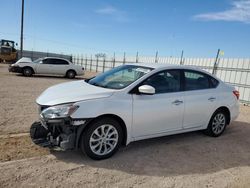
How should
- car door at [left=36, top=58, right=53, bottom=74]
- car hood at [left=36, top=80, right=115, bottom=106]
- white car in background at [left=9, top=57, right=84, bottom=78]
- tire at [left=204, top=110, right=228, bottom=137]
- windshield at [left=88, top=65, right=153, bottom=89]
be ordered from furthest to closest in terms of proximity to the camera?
car door at [left=36, top=58, right=53, bottom=74] < white car in background at [left=9, top=57, right=84, bottom=78] < tire at [left=204, top=110, right=228, bottom=137] < windshield at [left=88, top=65, right=153, bottom=89] < car hood at [left=36, top=80, right=115, bottom=106]

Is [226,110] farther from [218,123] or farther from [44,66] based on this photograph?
[44,66]

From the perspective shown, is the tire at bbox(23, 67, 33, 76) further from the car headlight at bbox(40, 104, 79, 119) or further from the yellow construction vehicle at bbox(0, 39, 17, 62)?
the yellow construction vehicle at bbox(0, 39, 17, 62)

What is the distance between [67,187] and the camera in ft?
10.3

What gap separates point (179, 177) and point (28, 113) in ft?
14.9

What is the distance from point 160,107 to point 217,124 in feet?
6.35

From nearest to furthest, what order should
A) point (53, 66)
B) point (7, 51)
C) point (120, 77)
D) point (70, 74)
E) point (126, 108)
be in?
point (126, 108)
point (120, 77)
point (53, 66)
point (70, 74)
point (7, 51)

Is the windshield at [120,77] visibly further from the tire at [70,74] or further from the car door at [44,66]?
the tire at [70,74]

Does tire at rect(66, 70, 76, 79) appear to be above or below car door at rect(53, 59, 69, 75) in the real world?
below

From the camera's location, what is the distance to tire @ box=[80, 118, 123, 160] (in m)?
3.82

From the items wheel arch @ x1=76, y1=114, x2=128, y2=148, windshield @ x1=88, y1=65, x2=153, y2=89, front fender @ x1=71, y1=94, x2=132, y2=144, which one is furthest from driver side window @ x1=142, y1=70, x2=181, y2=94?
wheel arch @ x1=76, y1=114, x2=128, y2=148

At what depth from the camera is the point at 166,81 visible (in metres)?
4.73

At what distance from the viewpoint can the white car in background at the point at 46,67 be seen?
17.5 m

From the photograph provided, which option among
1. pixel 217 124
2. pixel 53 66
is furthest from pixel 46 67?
pixel 217 124

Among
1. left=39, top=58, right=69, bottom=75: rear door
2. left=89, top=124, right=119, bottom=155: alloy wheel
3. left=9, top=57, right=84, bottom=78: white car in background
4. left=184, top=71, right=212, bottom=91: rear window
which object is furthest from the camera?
left=39, top=58, right=69, bottom=75: rear door
